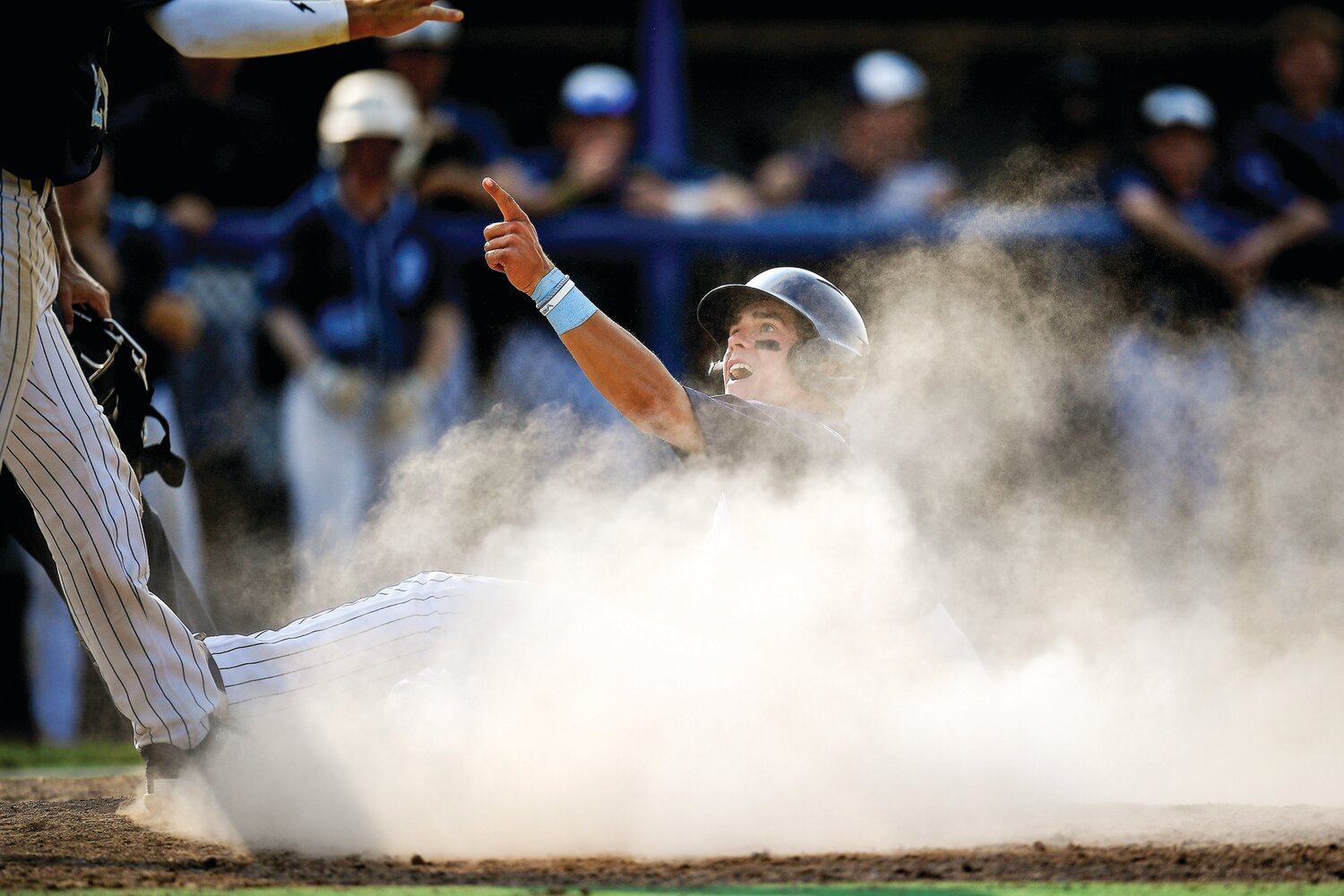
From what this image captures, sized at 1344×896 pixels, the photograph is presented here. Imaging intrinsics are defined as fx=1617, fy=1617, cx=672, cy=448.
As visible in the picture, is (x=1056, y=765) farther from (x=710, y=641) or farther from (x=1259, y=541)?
(x=1259, y=541)

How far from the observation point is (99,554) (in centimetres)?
387

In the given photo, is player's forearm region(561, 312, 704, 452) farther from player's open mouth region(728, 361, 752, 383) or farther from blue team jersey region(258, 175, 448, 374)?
blue team jersey region(258, 175, 448, 374)

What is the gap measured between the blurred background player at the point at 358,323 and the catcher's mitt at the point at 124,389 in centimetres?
274

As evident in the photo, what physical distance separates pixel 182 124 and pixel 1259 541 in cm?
545

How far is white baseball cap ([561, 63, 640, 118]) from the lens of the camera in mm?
8102

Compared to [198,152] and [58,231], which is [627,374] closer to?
[58,231]

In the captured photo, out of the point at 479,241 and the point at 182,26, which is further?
the point at 479,241

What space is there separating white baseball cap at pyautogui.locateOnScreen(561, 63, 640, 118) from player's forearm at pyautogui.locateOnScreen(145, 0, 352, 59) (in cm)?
435

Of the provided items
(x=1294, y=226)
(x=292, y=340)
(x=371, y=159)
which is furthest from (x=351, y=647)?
(x=1294, y=226)

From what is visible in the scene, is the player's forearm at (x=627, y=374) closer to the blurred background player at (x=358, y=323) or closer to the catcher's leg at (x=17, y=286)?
the catcher's leg at (x=17, y=286)

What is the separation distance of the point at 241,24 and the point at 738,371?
5.38 ft

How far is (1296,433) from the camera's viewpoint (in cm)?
768

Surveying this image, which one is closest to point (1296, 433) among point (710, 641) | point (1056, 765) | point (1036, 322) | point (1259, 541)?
point (1259, 541)

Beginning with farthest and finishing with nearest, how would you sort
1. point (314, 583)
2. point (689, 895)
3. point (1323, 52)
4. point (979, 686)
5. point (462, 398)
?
point (1323, 52) → point (462, 398) → point (314, 583) → point (979, 686) → point (689, 895)
